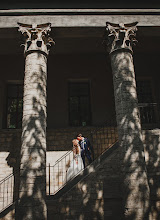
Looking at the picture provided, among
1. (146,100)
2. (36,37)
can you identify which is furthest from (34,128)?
(146,100)

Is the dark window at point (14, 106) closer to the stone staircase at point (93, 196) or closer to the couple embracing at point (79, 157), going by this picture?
the couple embracing at point (79, 157)

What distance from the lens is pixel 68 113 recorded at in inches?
444

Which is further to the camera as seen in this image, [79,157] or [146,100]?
[146,100]

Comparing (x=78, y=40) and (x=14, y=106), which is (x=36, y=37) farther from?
(x=14, y=106)

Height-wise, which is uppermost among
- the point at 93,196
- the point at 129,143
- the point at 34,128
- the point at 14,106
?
the point at 14,106

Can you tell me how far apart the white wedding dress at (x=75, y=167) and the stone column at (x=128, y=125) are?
201 cm

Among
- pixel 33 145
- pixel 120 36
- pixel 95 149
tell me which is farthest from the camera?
pixel 95 149

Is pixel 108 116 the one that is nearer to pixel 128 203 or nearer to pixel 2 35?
pixel 128 203

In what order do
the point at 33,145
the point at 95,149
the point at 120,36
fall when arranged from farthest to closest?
the point at 95,149 < the point at 120,36 < the point at 33,145

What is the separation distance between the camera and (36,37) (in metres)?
7.64

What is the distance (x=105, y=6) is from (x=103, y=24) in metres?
0.88

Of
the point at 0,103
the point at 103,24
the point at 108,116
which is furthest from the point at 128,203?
the point at 0,103

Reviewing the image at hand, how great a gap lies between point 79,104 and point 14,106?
3622 mm

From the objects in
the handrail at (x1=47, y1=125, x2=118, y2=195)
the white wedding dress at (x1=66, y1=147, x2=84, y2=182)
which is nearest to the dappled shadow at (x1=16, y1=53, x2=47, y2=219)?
the white wedding dress at (x1=66, y1=147, x2=84, y2=182)
